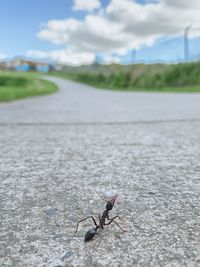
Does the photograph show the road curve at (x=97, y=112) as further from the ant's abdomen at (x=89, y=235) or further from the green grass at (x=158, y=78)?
the green grass at (x=158, y=78)

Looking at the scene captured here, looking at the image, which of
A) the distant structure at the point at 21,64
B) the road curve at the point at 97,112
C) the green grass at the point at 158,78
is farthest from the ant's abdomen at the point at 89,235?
the distant structure at the point at 21,64

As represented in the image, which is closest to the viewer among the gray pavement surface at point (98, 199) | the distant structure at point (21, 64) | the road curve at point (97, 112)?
the gray pavement surface at point (98, 199)

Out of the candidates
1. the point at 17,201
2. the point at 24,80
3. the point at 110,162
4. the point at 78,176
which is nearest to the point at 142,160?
the point at 110,162

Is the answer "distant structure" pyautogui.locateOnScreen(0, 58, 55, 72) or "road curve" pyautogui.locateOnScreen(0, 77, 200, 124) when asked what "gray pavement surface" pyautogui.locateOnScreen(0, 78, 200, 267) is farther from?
"distant structure" pyautogui.locateOnScreen(0, 58, 55, 72)

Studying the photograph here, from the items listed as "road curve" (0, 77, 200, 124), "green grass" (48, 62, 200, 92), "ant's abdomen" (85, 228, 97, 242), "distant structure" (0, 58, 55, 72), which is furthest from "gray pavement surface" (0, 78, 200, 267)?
"distant structure" (0, 58, 55, 72)

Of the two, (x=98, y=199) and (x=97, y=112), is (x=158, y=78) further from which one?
(x=98, y=199)

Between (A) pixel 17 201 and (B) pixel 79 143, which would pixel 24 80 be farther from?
(A) pixel 17 201

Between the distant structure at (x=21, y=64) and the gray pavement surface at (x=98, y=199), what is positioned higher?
the distant structure at (x=21, y=64)

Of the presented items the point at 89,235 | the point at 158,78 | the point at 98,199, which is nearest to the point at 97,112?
the point at 98,199
